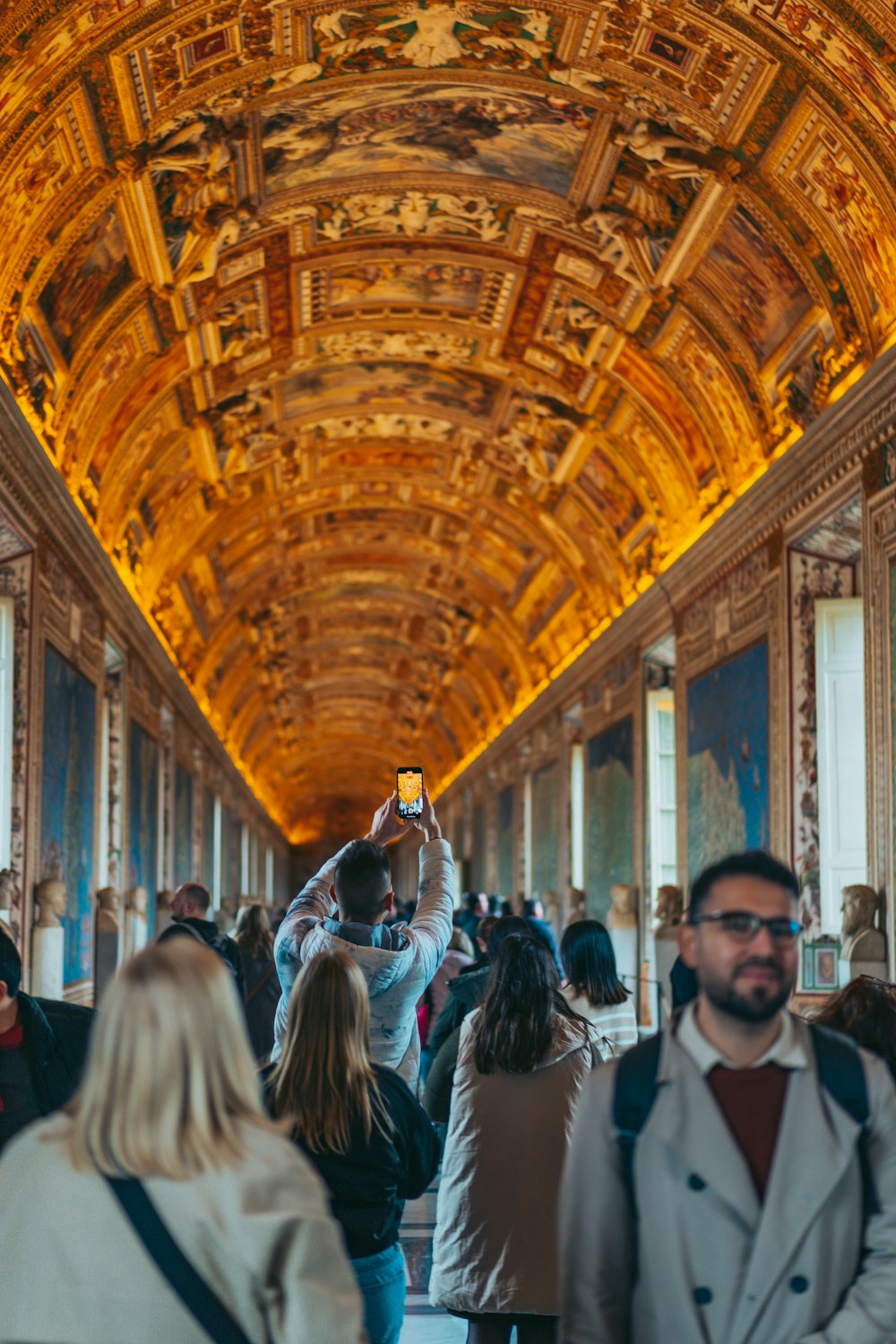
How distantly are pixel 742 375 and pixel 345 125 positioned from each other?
16.7 ft

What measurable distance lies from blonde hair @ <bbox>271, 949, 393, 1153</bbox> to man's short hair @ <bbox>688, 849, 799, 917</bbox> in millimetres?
1235

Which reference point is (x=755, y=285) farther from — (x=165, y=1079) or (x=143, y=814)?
(x=165, y=1079)

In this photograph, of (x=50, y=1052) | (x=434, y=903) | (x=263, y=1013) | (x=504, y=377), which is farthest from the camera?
(x=504, y=377)

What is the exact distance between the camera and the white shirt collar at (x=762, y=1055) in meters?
3.28

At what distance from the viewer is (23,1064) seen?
187 inches

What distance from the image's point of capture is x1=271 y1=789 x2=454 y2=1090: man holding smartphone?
5586 mm

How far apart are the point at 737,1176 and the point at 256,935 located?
9.01 m

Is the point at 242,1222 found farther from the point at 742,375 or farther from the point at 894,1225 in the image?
the point at 742,375

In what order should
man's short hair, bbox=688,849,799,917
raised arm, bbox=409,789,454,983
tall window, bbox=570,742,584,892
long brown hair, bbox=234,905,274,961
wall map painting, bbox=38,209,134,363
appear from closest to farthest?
man's short hair, bbox=688,849,799,917 → raised arm, bbox=409,789,454,983 → long brown hair, bbox=234,905,274,961 → wall map painting, bbox=38,209,134,363 → tall window, bbox=570,742,584,892

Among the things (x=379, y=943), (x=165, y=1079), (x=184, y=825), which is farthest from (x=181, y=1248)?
(x=184, y=825)

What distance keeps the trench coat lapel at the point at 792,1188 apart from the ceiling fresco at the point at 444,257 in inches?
383

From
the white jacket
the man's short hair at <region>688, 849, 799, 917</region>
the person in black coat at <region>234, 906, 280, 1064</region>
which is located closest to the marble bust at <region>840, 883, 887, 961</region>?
the person in black coat at <region>234, 906, 280, 1064</region>

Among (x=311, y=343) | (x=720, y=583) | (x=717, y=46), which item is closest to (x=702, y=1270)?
(x=717, y=46)

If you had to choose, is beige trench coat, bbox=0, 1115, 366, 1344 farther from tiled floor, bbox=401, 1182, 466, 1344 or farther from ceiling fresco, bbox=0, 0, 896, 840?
ceiling fresco, bbox=0, 0, 896, 840
